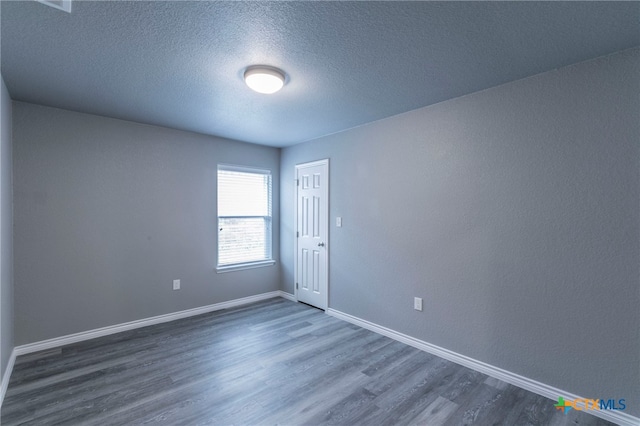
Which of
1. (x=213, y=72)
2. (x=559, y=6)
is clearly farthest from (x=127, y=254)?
(x=559, y=6)

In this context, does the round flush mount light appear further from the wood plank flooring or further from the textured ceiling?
the wood plank flooring

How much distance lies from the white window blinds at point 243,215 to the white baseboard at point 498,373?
2067mm

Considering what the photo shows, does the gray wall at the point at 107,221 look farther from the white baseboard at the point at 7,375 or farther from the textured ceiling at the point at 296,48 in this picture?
the textured ceiling at the point at 296,48

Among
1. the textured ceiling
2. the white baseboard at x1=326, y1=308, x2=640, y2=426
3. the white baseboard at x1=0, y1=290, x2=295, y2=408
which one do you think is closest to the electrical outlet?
the white baseboard at x1=326, y1=308, x2=640, y2=426

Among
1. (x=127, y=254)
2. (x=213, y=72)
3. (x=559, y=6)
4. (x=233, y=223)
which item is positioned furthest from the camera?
(x=233, y=223)

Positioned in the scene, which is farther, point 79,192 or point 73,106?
point 79,192

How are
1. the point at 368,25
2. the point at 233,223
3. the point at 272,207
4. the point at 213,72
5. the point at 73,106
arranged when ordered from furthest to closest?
the point at 272,207 → the point at 233,223 → the point at 73,106 → the point at 213,72 → the point at 368,25

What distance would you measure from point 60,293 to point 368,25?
3795mm

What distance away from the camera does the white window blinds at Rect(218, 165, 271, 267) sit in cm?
429

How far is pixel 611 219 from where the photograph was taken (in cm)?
197

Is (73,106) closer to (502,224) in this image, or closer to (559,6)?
(559,6)

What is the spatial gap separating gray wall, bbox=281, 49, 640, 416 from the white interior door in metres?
0.71

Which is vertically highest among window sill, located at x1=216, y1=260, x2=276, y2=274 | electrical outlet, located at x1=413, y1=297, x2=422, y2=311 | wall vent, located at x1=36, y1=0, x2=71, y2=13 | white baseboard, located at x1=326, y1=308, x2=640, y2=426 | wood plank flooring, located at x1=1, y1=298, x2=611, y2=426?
wall vent, located at x1=36, y1=0, x2=71, y2=13

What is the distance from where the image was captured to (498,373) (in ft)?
8.03
